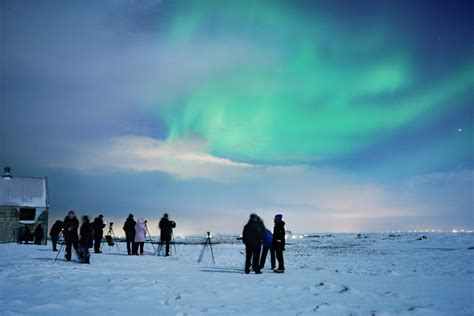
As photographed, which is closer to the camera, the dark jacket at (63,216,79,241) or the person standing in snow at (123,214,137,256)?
the dark jacket at (63,216,79,241)

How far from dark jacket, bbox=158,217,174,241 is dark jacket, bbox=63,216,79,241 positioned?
17.0 ft

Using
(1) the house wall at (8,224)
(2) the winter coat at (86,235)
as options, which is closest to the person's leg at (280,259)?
(2) the winter coat at (86,235)

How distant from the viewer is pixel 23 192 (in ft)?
146

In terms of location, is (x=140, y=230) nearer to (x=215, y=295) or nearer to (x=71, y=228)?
(x=71, y=228)

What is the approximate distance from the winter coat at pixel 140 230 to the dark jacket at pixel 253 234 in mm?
9752

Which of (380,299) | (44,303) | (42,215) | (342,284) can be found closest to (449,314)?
(380,299)

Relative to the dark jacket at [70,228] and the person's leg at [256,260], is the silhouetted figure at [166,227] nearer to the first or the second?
the dark jacket at [70,228]

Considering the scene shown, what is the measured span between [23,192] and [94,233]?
96.3 ft

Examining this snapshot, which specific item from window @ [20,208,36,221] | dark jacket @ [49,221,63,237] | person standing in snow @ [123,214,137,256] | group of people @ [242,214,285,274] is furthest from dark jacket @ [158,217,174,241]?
window @ [20,208,36,221]

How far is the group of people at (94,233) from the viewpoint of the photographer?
52.2 feet

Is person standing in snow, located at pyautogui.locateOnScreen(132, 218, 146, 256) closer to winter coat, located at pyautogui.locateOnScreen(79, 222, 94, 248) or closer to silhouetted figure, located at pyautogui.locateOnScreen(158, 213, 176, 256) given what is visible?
silhouetted figure, located at pyautogui.locateOnScreen(158, 213, 176, 256)

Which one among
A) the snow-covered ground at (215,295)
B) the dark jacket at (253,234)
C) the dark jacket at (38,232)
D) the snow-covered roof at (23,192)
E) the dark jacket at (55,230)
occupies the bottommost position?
the dark jacket at (38,232)

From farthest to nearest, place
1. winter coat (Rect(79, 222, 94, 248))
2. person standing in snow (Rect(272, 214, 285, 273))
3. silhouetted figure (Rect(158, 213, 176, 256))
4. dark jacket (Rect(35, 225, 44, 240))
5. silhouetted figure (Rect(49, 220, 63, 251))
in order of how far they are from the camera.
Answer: dark jacket (Rect(35, 225, 44, 240)), silhouetted figure (Rect(49, 220, 63, 251)), silhouetted figure (Rect(158, 213, 176, 256)), winter coat (Rect(79, 222, 94, 248)), person standing in snow (Rect(272, 214, 285, 273))

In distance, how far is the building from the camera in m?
41.5
